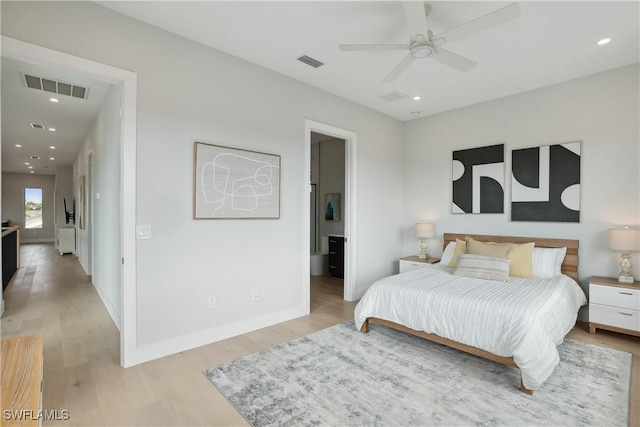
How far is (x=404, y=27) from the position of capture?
2.76m

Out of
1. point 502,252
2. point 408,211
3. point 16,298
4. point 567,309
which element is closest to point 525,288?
point 567,309

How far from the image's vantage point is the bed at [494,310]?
2311 millimetres

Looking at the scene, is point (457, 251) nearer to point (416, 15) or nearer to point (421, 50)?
point (421, 50)

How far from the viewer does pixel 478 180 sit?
464cm

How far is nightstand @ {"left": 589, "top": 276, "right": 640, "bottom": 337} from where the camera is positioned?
316 cm

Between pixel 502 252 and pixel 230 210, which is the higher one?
pixel 230 210

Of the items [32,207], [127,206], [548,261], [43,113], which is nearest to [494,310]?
[548,261]

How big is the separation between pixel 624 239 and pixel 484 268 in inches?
54.3

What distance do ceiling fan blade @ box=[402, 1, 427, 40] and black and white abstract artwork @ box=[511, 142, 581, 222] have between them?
9.22ft

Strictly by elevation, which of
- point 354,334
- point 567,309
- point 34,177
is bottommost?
point 354,334

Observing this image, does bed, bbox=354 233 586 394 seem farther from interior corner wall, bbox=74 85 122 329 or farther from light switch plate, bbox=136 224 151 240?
interior corner wall, bbox=74 85 122 329

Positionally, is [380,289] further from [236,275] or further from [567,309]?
[567,309]

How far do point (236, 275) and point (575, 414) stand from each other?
115 inches

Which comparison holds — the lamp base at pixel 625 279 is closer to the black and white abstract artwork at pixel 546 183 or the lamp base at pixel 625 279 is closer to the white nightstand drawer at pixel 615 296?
the white nightstand drawer at pixel 615 296
